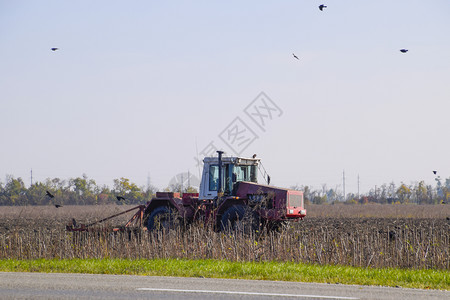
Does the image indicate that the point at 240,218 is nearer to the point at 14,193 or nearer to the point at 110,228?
the point at 110,228

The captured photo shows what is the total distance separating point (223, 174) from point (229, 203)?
101 cm

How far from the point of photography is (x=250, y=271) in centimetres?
1153

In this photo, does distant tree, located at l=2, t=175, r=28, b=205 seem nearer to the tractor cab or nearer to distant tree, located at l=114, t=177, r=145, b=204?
distant tree, located at l=114, t=177, r=145, b=204

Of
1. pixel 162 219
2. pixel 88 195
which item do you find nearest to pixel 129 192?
pixel 88 195

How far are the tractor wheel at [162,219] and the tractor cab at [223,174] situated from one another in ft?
4.00

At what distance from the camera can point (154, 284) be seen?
378 inches

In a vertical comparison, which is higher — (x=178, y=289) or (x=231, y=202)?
(x=231, y=202)

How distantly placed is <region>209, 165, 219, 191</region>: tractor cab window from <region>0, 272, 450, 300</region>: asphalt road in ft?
30.8

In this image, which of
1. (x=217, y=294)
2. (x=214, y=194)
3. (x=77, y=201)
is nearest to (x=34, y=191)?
(x=77, y=201)

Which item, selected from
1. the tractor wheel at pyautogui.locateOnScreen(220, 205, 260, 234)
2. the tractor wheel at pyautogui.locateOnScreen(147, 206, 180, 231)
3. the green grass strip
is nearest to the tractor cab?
the tractor wheel at pyautogui.locateOnScreen(220, 205, 260, 234)

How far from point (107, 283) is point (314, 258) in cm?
567

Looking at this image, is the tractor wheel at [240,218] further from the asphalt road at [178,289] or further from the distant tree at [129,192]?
the distant tree at [129,192]

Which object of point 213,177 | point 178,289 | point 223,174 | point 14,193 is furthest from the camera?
point 14,193

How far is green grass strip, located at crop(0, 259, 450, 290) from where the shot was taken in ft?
35.2
